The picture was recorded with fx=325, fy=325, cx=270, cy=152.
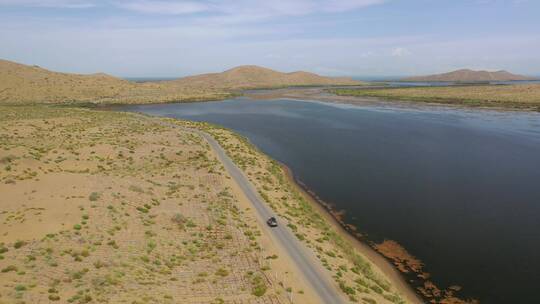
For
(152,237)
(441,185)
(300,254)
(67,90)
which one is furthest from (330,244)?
(67,90)

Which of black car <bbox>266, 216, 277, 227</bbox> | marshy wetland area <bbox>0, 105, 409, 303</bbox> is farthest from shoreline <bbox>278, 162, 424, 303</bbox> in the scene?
black car <bbox>266, 216, 277, 227</bbox>

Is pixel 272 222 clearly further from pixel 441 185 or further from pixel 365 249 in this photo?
pixel 441 185

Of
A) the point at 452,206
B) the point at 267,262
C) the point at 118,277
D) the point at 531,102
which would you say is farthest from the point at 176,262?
the point at 531,102

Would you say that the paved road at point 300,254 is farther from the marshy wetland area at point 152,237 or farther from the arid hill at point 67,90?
the arid hill at point 67,90

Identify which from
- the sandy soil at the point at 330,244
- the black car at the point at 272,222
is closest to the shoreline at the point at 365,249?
the sandy soil at the point at 330,244

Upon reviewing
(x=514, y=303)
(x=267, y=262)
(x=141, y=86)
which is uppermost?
(x=141, y=86)

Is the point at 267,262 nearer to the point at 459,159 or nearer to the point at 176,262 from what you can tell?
the point at 176,262
